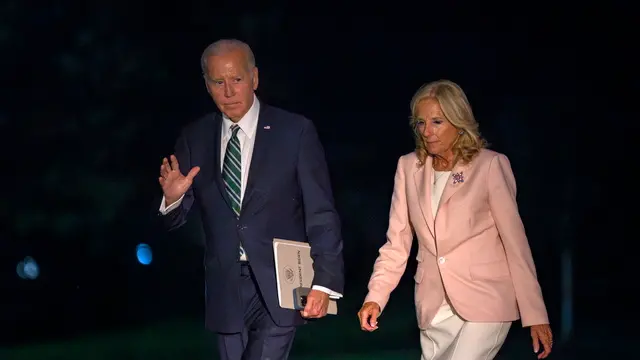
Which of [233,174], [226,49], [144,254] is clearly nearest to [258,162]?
[233,174]

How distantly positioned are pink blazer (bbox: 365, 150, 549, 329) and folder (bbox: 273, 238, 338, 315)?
11.5 inches

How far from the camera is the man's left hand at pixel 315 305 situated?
391cm

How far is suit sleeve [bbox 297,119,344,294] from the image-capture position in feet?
13.0

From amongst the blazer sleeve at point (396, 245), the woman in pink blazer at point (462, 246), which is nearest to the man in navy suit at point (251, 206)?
the blazer sleeve at point (396, 245)

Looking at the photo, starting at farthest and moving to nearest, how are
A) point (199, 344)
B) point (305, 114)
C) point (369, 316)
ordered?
point (199, 344) < point (305, 114) < point (369, 316)

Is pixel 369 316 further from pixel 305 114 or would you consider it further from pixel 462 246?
pixel 305 114

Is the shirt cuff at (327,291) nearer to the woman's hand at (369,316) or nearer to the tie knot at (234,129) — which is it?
the woman's hand at (369,316)

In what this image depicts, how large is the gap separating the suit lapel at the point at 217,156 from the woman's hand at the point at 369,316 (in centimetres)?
61

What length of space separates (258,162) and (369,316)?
2.20ft

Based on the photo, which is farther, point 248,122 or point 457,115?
point 248,122

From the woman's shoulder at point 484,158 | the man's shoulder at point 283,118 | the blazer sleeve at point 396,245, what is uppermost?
the man's shoulder at point 283,118

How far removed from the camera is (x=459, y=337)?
381 cm

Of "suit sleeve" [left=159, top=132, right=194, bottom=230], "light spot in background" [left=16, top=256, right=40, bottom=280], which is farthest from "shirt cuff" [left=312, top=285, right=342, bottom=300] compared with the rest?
"light spot in background" [left=16, top=256, right=40, bottom=280]

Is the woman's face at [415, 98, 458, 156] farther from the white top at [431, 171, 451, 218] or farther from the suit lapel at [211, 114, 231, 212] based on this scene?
the suit lapel at [211, 114, 231, 212]
